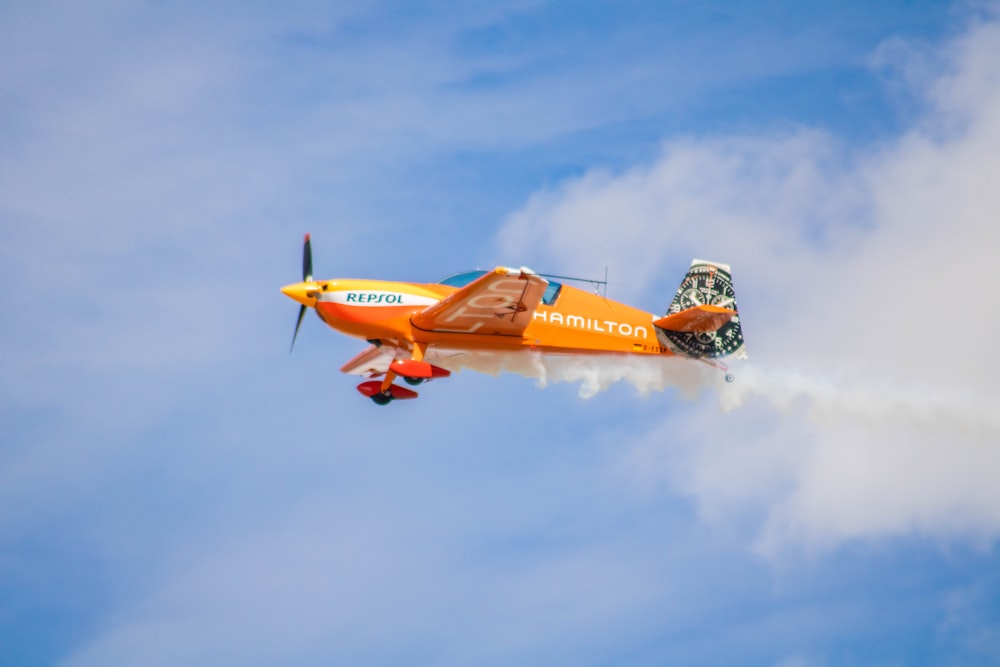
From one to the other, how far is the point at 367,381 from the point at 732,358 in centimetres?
852

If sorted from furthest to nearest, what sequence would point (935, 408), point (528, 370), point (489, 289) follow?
1. point (935, 408)
2. point (528, 370)
3. point (489, 289)

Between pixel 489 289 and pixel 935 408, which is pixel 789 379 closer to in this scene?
pixel 935 408

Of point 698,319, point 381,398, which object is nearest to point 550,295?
point 698,319

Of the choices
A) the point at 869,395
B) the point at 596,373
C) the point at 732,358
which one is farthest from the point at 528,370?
the point at 869,395

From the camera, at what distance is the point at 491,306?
129 ft

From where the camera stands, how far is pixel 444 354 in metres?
41.0

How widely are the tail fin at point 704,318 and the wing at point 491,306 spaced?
3.54m

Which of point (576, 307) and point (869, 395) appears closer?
point (576, 307)

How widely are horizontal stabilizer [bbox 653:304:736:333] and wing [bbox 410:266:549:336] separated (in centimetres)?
334

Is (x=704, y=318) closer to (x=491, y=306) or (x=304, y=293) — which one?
(x=491, y=306)

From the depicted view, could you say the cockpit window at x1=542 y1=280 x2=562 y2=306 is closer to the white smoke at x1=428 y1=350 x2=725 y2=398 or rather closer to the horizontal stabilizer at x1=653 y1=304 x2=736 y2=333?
the white smoke at x1=428 y1=350 x2=725 y2=398

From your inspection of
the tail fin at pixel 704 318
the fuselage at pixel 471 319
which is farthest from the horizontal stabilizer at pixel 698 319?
the fuselage at pixel 471 319

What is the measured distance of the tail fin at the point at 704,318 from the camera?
40.8 metres

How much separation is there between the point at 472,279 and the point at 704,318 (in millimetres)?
5392
